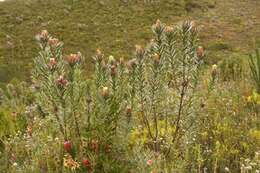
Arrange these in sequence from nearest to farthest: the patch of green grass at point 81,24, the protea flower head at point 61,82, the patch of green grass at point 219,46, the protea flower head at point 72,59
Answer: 1. the protea flower head at point 61,82
2. the protea flower head at point 72,59
3. the patch of green grass at point 81,24
4. the patch of green grass at point 219,46

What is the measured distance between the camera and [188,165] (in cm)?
399

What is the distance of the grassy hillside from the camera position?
2055cm

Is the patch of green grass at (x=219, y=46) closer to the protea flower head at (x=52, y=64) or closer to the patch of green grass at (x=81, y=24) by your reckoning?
the patch of green grass at (x=81, y=24)

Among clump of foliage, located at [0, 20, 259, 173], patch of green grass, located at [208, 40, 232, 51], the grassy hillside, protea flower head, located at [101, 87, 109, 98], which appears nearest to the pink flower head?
clump of foliage, located at [0, 20, 259, 173]

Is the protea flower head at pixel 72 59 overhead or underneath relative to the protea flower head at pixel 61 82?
overhead

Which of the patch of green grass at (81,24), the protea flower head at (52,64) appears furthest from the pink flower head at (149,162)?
the patch of green grass at (81,24)

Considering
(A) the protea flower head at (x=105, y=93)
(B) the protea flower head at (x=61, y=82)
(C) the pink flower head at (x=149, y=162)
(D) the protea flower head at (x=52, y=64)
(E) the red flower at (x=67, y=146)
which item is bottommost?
(C) the pink flower head at (x=149, y=162)

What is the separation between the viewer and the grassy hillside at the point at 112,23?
2055 centimetres

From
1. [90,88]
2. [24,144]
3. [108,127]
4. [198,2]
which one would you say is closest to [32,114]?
[24,144]

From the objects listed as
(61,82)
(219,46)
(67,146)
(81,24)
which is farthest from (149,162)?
(81,24)

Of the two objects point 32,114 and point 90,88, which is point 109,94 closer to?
point 90,88

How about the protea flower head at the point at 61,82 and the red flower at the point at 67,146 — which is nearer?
the protea flower head at the point at 61,82

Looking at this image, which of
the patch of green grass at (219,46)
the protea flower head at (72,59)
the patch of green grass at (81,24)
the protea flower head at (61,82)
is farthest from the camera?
the patch of green grass at (219,46)

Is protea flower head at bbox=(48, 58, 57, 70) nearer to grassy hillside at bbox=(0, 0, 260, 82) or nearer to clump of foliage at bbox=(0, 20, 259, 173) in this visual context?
clump of foliage at bbox=(0, 20, 259, 173)
